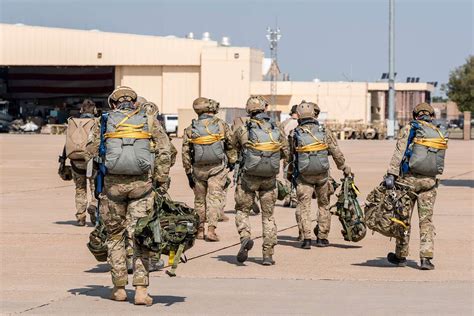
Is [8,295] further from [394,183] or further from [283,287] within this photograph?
[394,183]

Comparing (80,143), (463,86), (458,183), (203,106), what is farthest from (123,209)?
(463,86)

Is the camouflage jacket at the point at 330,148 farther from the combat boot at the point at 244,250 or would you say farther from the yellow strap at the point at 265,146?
the combat boot at the point at 244,250

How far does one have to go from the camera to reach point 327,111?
91.8 meters

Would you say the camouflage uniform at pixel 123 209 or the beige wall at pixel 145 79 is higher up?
the beige wall at pixel 145 79

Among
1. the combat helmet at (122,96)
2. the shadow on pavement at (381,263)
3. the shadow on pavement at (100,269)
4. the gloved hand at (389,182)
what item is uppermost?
the combat helmet at (122,96)

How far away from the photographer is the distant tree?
115m

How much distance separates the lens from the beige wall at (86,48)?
261 ft

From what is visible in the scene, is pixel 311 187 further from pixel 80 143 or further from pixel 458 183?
pixel 458 183

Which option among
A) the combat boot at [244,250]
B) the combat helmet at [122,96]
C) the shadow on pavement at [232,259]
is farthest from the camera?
the shadow on pavement at [232,259]

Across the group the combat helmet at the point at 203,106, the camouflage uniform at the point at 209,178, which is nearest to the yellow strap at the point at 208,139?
the camouflage uniform at the point at 209,178

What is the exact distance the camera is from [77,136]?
53.1 feet

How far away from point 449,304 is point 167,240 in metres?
2.50

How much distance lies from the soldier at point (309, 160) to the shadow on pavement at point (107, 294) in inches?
154

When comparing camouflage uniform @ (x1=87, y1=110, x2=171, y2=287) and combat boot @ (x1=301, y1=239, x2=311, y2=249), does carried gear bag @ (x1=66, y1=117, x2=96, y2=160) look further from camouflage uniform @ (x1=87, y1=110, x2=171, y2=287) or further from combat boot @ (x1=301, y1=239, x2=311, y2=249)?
camouflage uniform @ (x1=87, y1=110, x2=171, y2=287)
